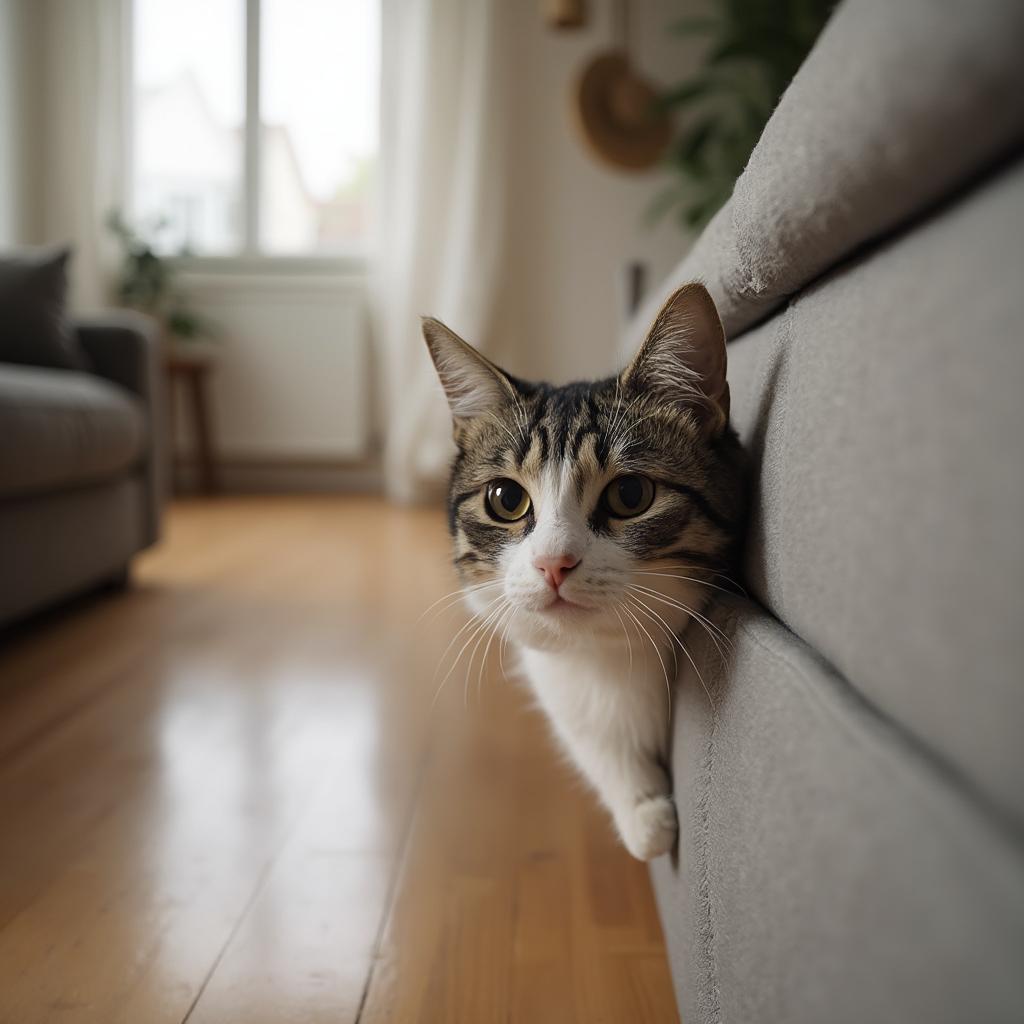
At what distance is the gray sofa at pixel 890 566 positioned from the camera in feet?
0.95

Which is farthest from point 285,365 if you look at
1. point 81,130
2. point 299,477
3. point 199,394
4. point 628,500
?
point 628,500

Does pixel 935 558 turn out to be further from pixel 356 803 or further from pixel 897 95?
pixel 356 803

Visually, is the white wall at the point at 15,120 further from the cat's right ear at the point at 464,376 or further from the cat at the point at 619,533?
the cat at the point at 619,533

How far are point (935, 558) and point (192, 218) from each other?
5.11m

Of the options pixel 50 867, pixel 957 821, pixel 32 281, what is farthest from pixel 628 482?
pixel 32 281

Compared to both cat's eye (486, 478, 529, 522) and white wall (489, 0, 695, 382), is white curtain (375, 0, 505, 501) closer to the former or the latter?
white wall (489, 0, 695, 382)

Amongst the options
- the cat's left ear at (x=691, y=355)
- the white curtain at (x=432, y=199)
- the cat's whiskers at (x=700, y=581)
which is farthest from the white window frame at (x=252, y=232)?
the cat's whiskers at (x=700, y=581)

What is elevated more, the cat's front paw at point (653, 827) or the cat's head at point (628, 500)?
the cat's head at point (628, 500)

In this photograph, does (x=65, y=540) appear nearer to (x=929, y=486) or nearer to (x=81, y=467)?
(x=81, y=467)

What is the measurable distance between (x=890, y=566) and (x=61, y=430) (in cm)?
190

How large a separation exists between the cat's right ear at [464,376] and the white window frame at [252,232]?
389 cm

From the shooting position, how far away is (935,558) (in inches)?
13.1

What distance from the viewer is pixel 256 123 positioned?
4.62m

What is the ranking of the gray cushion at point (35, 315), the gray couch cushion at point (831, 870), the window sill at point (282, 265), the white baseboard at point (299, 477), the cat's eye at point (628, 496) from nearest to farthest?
the gray couch cushion at point (831, 870), the cat's eye at point (628, 496), the gray cushion at point (35, 315), the window sill at point (282, 265), the white baseboard at point (299, 477)
